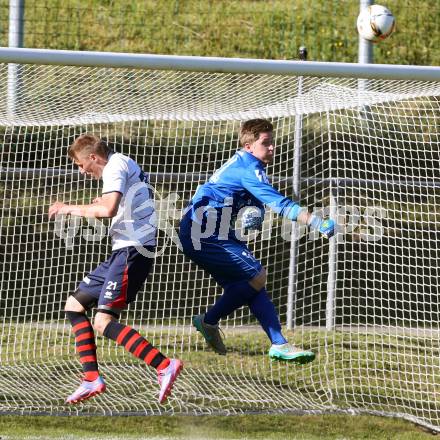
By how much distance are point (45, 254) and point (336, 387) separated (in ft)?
9.38

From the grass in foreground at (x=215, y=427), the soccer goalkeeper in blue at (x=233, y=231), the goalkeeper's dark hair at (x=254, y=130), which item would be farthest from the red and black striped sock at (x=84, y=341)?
the goalkeeper's dark hair at (x=254, y=130)

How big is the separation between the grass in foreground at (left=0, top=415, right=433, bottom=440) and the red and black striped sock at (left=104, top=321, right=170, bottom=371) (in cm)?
81

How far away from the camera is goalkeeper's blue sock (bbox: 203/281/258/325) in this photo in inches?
227

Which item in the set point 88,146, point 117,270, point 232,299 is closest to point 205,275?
point 232,299

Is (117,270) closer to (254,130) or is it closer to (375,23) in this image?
(254,130)

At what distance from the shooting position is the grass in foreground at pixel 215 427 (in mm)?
5973

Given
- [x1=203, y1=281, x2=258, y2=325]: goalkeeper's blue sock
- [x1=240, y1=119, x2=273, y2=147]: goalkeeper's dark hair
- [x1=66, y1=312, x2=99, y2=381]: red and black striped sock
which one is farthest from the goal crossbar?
[x1=66, y1=312, x2=99, y2=381]: red and black striped sock

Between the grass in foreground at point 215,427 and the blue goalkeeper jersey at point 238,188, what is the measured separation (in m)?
1.45

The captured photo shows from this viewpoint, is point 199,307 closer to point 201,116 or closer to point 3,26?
point 201,116

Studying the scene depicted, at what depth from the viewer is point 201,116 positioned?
7.34 meters

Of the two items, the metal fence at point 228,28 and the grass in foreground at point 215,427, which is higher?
the metal fence at point 228,28

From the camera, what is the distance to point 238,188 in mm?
5730

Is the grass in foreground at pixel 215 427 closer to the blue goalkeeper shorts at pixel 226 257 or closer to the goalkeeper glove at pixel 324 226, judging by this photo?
the blue goalkeeper shorts at pixel 226 257

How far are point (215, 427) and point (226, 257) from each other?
1.26 m
